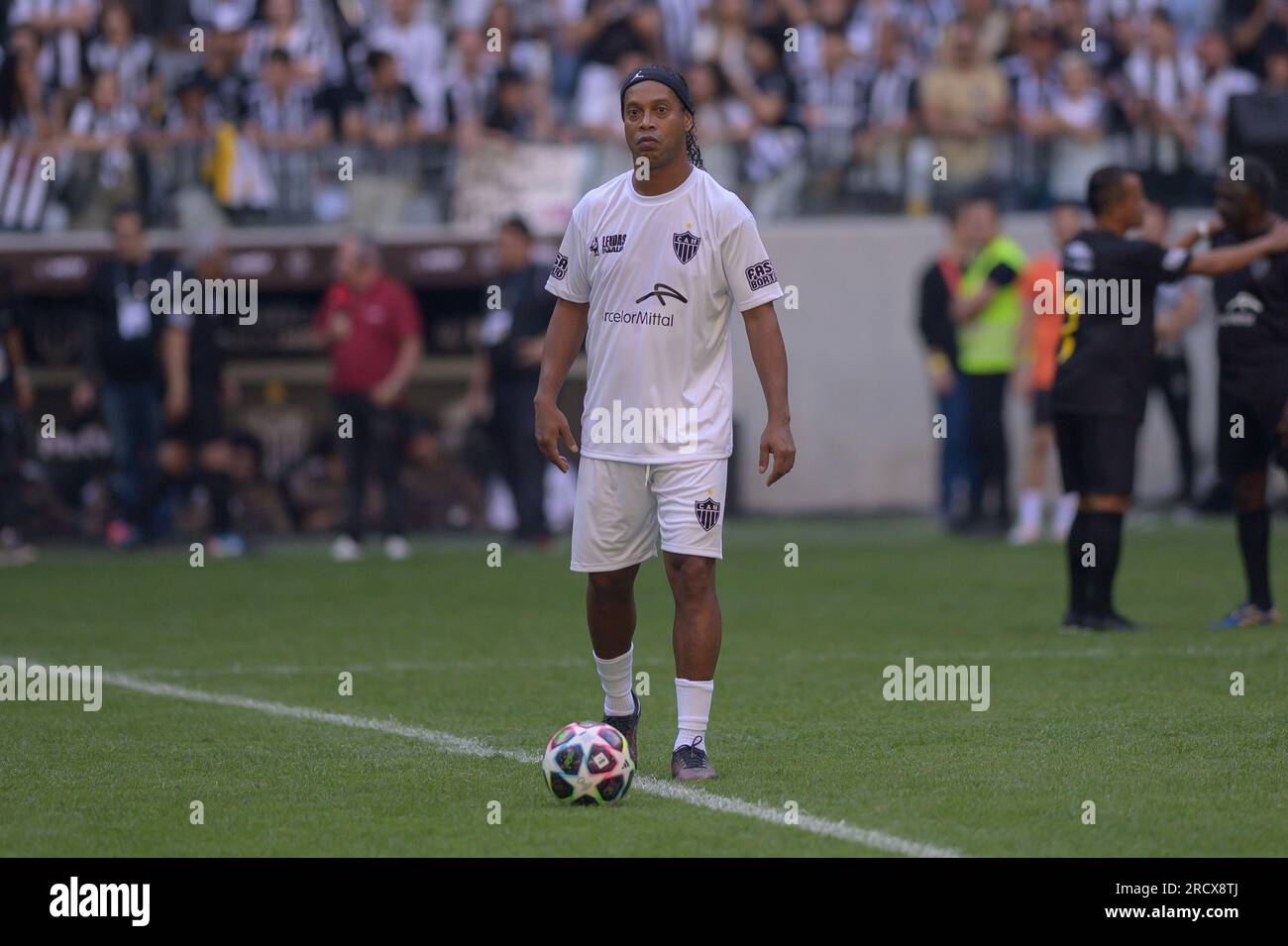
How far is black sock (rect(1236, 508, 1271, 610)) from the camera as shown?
36.3ft

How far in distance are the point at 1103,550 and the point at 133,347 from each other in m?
8.70

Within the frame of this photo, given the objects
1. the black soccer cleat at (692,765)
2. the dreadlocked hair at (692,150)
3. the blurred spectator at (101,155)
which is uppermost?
the blurred spectator at (101,155)

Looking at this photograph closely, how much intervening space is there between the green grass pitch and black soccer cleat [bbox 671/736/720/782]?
0.09 meters

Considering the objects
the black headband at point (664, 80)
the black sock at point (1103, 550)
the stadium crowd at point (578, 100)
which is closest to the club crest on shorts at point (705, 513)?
the black headband at point (664, 80)

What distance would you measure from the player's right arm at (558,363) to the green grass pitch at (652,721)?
3.75 ft

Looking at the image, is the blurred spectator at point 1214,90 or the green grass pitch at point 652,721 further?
the blurred spectator at point 1214,90

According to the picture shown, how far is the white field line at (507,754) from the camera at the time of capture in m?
5.97

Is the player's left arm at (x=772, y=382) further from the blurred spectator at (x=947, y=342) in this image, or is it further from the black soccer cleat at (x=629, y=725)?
the blurred spectator at (x=947, y=342)

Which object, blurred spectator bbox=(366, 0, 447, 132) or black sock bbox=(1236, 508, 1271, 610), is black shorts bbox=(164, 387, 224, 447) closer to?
blurred spectator bbox=(366, 0, 447, 132)

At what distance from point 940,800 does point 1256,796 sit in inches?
38.0

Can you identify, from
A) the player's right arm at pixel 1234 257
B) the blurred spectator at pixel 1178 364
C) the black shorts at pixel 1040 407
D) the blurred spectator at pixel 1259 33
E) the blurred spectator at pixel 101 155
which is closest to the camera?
the player's right arm at pixel 1234 257

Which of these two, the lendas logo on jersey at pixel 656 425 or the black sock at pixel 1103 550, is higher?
the lendas logo on jersey at pixel 656 425

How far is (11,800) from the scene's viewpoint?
684 cm
